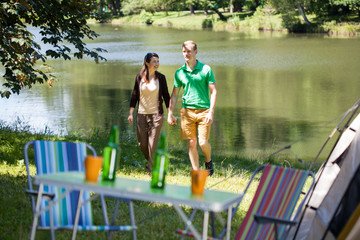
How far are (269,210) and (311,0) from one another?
1747 inches

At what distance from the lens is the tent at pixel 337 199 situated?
3.64 metres

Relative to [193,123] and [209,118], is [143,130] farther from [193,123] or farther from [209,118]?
[209,118]

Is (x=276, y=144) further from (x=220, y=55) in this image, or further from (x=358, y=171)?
(x=220, y=55)

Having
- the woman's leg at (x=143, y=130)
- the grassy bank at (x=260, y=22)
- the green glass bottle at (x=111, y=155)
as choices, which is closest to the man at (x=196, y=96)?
the woman's leg at (x=143, y=130)

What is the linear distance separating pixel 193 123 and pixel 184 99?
1.01 feet

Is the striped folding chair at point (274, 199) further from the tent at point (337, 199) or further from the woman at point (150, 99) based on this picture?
the woman at point (150, 99)

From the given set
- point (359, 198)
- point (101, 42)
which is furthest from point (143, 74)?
point (101, 42)

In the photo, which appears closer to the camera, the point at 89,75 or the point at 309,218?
the point at 309,218

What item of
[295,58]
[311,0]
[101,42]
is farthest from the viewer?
[311,0]

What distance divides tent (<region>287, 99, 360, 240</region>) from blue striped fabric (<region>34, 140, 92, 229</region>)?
1625 mm

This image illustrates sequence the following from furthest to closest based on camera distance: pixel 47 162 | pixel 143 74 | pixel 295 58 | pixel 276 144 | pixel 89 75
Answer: pixel 295 58
pixel 89 75
pixel 276 144
pixel 143 74
pixel 47 162

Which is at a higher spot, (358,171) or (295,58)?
(358,171)

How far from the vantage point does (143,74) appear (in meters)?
6.57

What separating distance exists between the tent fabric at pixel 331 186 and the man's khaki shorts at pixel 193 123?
2.23m
